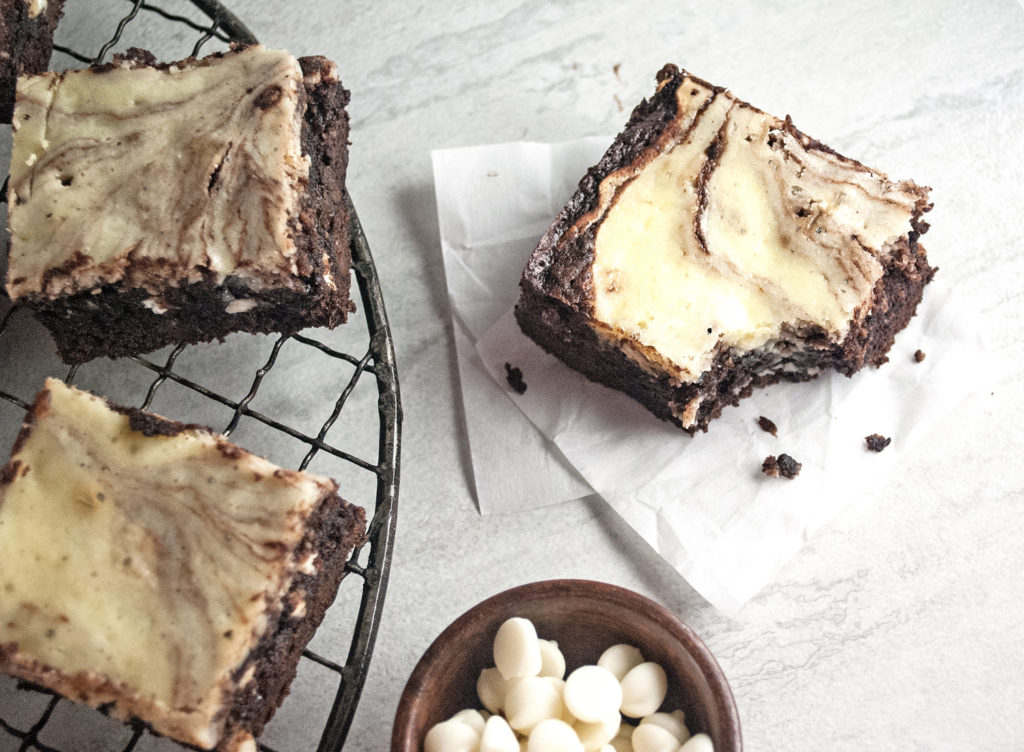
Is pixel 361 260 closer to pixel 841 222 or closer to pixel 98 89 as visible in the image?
pixel 98 89

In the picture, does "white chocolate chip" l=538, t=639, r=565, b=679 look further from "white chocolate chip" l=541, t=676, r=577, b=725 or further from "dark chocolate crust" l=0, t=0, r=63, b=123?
"dark chocolate crust" l=0, t=0, r=63, b=123

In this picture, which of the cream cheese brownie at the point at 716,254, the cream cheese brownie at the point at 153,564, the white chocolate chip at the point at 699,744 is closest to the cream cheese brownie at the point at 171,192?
the cream cheese brownie at the point at 153,564

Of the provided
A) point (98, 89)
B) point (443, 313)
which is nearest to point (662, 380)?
point (443, 313)

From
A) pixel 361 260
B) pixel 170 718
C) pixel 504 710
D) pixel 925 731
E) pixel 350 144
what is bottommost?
pixel 925 731

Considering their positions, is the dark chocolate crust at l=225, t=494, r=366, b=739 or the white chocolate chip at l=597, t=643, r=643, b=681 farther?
the white chocolate chip at l=597, t=643, r=643, b=681

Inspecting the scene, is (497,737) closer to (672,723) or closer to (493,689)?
(493,689)

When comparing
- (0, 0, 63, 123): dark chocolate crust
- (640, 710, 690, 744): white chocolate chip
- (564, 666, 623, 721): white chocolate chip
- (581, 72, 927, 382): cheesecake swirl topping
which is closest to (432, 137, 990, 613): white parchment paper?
(581, 72, 927, 382): cheesecake swirl topping

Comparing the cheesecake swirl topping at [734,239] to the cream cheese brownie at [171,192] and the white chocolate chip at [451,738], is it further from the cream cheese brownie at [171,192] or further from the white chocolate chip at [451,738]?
the white chocolate chip at [451,738]
